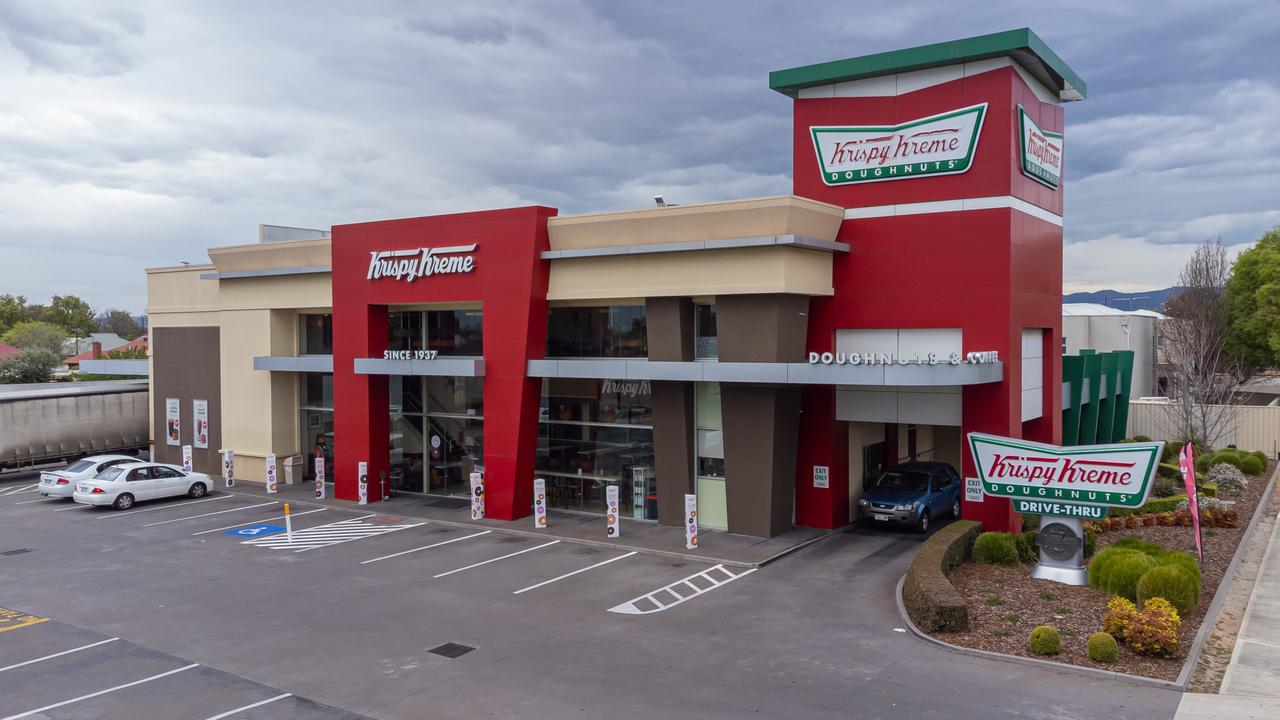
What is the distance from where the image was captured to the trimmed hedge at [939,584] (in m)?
15.8

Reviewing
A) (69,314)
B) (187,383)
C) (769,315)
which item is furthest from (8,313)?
(769,315)

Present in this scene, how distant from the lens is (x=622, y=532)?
25234 millimetres

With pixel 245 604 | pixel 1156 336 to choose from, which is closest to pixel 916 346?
pixel 245 604

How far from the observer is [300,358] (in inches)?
1270

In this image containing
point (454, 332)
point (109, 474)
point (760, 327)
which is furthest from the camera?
point (454, 332)

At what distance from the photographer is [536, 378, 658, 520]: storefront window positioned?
26.9 metres

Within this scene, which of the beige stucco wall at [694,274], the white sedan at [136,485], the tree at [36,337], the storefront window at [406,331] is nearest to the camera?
the beige stucco wall at [694,274]

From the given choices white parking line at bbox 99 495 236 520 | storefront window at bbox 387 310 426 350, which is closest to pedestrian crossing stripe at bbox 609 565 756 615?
storefront window at bbox 387 310 426 350

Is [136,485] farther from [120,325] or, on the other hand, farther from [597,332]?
[120,325]

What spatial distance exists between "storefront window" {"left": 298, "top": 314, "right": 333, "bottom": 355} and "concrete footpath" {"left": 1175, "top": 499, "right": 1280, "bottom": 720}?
30.2 meters

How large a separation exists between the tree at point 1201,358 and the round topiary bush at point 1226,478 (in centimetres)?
611

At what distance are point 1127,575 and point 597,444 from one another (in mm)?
15393

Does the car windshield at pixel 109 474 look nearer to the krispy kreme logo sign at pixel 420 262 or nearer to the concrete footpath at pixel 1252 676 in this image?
the krispy kreme logo sign at pixel 420 262

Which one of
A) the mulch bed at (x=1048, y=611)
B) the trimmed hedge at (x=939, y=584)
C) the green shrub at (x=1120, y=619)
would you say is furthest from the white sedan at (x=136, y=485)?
the green shrub at (x=1120, y=619)
